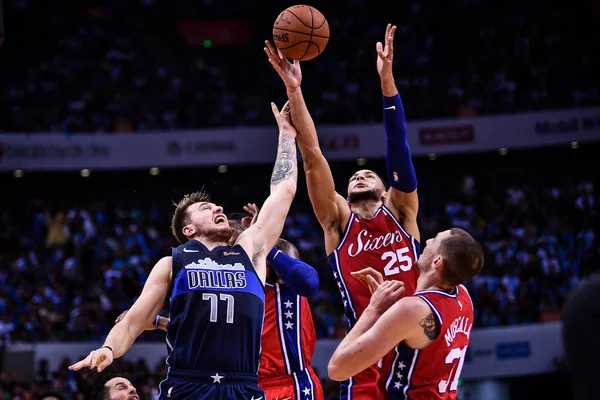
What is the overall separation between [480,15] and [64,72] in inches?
530

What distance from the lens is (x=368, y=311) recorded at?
13.9 ft

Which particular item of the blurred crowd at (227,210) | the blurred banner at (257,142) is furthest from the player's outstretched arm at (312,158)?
the blurred banner at (257,142)

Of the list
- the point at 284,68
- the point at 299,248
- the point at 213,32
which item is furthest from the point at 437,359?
the point at 213,32

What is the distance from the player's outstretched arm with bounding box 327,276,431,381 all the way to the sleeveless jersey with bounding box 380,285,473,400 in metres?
0.14

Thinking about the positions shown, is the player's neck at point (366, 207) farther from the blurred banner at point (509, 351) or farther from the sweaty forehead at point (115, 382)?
the blurred banner at point (509, 351)

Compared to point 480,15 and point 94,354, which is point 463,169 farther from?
point 94,354

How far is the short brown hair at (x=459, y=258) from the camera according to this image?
433 cm

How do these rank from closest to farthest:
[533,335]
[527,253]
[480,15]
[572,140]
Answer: [533,335], [527,253], [572,140], [480,15]

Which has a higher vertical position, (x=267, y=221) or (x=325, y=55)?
(x=325, y=55)

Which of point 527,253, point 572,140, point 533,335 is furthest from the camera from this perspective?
point 572,140

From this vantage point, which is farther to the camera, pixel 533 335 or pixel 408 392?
pixel 533 335

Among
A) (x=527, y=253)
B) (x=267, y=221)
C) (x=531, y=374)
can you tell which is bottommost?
(x=531, y=374)

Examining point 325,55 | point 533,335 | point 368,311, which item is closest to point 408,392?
point 368,311

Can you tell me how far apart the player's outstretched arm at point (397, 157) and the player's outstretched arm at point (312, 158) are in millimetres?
412
